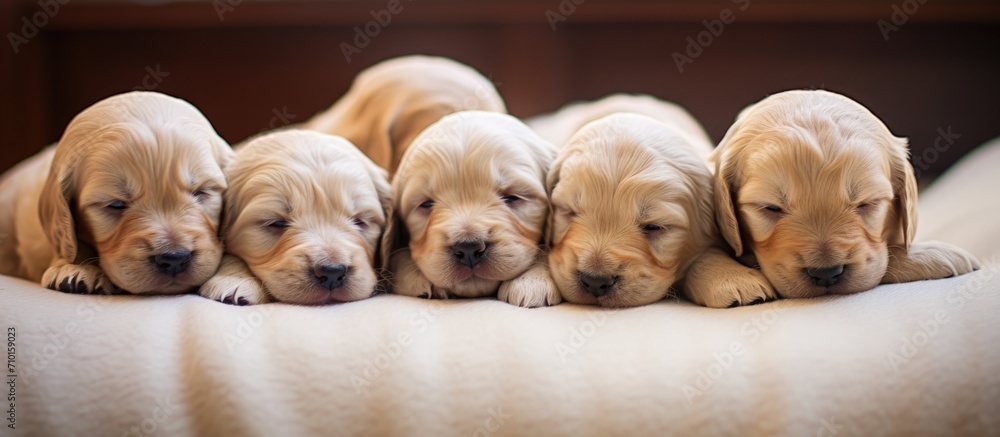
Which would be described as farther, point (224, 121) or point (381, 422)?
point (224, 121)

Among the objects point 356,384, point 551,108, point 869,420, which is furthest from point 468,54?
point 869,420

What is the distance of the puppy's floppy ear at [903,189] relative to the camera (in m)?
2.39

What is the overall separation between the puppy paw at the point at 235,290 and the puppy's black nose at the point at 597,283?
968mm

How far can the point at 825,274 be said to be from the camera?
87.6 inches

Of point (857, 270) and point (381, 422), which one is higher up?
point (857, 270)

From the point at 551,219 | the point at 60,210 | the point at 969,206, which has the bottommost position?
the point at 969,206

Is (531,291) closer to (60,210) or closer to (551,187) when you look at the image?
(551,187)

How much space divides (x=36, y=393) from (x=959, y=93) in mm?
4691

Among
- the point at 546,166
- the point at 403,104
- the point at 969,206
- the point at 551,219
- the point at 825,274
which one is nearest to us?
the point at 825,274

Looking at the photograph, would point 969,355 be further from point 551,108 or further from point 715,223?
point 551,108

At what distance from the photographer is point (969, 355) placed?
186cm

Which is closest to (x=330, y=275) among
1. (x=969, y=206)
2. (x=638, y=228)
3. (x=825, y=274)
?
(x=638, y=228)

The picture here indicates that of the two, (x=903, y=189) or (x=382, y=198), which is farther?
(x=382, y=198)

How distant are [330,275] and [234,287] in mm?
290
